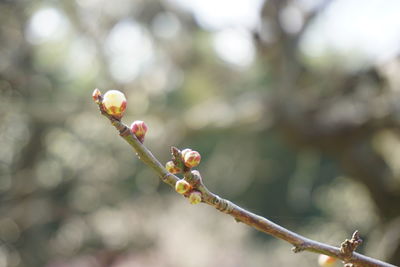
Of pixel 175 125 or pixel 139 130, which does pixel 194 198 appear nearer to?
pixel 139 130

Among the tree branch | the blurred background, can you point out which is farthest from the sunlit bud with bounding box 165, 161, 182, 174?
the blurred background

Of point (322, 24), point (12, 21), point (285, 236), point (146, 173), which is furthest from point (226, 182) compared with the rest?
point (285, 236)

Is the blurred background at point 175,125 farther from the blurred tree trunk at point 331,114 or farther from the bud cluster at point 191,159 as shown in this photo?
the bud cluster at point 191,159

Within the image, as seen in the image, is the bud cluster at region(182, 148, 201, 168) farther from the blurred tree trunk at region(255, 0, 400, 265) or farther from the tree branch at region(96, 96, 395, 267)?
the blurred tree trunk at region(255, 0, 400, 265)

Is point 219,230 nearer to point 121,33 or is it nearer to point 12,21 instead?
point 121,33

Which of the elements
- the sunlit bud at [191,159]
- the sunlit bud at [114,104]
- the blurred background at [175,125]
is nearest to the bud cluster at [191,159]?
the sunlit bud at [191,159]

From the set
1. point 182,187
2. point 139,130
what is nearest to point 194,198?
point 182,187
